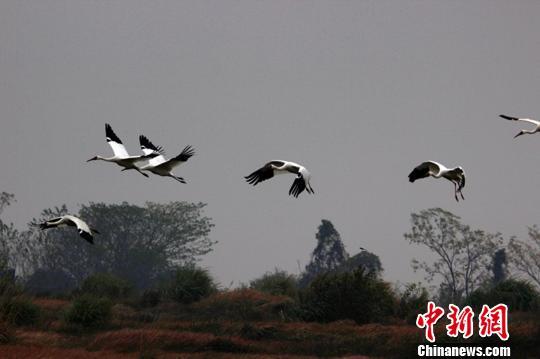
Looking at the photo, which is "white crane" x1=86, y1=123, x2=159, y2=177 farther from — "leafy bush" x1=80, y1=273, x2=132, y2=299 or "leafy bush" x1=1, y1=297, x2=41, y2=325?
"leafy bush" x1=80, y1=273, x2=132, y2=299

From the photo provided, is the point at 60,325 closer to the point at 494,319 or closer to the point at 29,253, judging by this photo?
the point at 494,319

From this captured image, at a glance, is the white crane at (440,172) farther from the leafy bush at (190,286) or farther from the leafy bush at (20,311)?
the leafy bush at (190,286)

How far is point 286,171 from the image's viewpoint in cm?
1773

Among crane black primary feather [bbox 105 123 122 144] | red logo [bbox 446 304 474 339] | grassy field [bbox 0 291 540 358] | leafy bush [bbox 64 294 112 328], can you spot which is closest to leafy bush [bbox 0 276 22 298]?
grassy field [bbox 0 291 540 358]

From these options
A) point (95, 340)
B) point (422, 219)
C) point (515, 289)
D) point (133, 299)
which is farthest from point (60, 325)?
point (422, 219)

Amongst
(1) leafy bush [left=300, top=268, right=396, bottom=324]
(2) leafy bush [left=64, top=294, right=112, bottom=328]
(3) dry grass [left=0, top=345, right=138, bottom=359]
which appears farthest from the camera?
(1) leafy bush [left=300, top=268, right=396, bottom=324]

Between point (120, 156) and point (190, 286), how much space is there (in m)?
10.7

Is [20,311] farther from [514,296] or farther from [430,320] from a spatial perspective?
[514,296]

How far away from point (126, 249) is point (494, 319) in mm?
49047

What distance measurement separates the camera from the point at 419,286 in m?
28.5

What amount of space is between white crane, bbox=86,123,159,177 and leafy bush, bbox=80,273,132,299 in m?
12.0

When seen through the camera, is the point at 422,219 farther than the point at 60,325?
Yes

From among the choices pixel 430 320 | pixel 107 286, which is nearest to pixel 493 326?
pixel 430 320

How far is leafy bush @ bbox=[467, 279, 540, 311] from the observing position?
27562 millimetres
